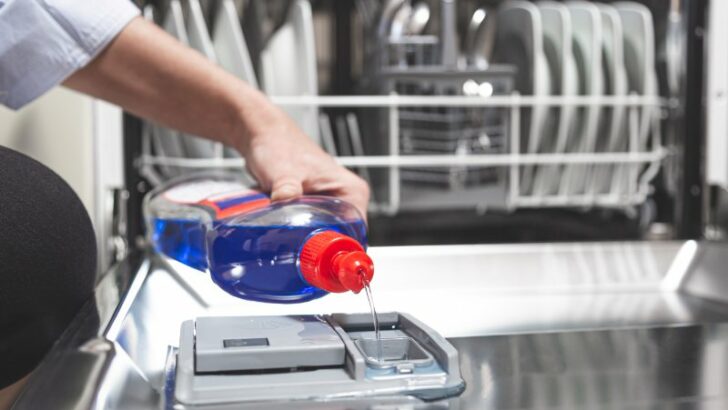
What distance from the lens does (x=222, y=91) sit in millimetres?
803

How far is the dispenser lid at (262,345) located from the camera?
0.39m

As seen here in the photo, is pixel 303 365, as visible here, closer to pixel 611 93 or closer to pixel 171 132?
pixel 171 132

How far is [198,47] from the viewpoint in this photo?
1056 mm

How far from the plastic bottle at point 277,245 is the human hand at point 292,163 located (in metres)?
0.04

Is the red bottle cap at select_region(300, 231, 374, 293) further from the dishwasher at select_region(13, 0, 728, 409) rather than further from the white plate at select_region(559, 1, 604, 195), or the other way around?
the white plate at select_region(559, 1, 604, 195)

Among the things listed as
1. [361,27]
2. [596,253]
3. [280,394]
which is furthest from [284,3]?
[280,394]

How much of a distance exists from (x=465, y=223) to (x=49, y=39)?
0.75 meters

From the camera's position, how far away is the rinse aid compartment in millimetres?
370

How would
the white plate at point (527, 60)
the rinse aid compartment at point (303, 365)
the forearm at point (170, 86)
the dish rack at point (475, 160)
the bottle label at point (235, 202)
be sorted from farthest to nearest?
the white plate at point (527, 60)
the dish rack at point (475, 160)
the forearm at point (170, 86)
the bottle label at point (235, 202)
the rinse aid compartment at point (303, 365)

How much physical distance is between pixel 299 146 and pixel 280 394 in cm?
43

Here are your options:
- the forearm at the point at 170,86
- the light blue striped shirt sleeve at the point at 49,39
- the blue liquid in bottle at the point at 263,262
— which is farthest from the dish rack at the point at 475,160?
the blue liquid in bottle at the point at 263,262

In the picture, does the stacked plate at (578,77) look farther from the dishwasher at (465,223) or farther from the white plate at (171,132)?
the white plate at (171,132)

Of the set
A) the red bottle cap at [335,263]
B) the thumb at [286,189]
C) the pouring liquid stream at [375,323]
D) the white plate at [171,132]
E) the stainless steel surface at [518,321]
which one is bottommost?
the stainless steel surface at [518,321]

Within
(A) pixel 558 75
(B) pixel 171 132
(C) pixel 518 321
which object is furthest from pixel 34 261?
(A) pixel 558 75
